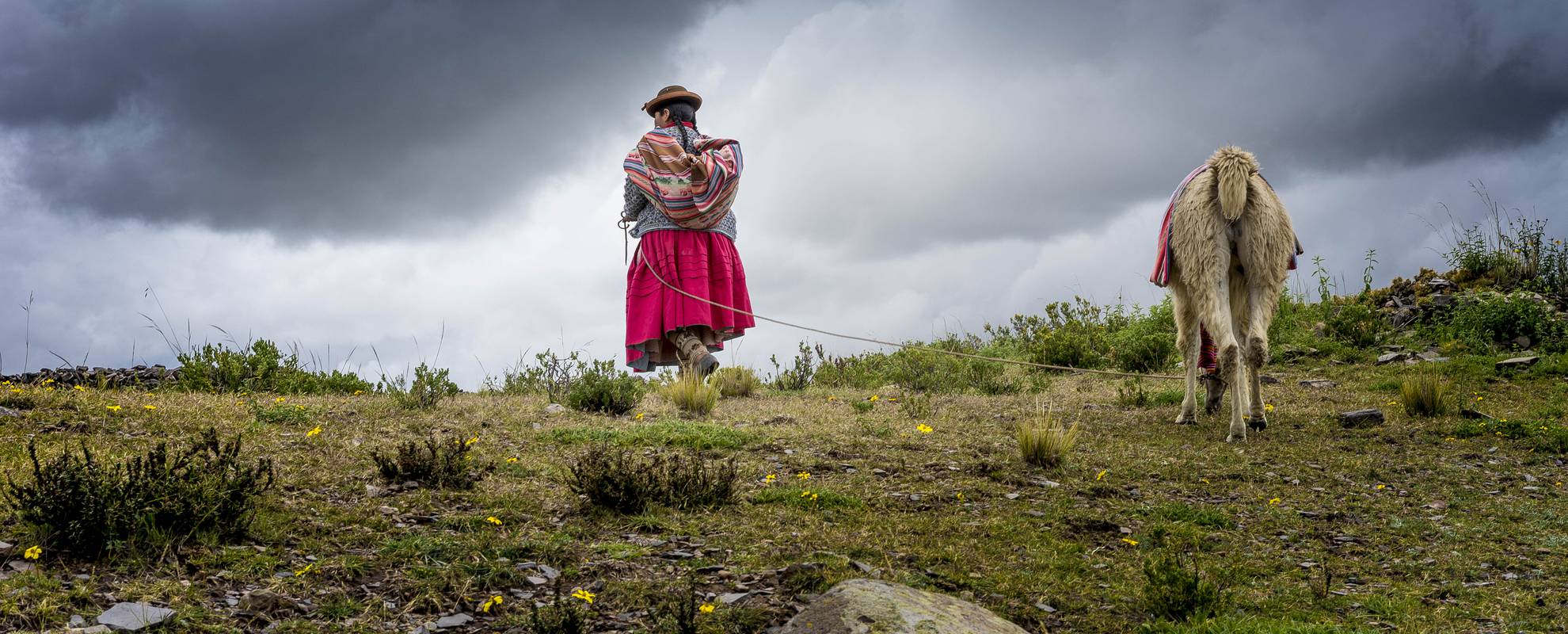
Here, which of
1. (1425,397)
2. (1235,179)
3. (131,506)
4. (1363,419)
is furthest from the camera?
(1425,397)

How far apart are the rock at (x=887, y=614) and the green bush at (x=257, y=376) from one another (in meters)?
8.16

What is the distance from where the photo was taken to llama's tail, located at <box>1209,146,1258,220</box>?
8.00m

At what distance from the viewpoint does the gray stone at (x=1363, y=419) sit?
9.10 meters

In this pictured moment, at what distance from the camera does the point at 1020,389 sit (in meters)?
11.9

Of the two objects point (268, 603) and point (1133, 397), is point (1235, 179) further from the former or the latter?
point (268, 603)

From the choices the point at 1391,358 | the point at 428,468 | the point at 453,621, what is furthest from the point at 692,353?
the point at 1391,358

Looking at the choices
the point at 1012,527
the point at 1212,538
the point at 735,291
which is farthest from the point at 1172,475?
the point at 735,291

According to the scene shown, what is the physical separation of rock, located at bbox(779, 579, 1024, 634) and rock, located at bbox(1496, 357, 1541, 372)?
11165mm

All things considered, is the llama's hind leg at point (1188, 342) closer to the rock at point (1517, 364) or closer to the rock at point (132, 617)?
the rock at point (1517, 364)

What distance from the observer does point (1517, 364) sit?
11.7 meters

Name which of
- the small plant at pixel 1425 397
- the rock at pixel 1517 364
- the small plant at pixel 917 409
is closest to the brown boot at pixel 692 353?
the small plant at pixel 917 409

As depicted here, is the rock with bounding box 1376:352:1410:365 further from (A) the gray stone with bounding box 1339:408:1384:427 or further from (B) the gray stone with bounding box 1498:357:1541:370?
(A) the gray stone with bounding box 1339:408:1384:427

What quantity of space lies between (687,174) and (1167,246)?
14.4ft

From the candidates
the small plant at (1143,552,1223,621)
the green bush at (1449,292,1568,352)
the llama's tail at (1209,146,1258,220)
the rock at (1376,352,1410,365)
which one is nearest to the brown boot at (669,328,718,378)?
the llama's tail at (1209,146,1258,220)
